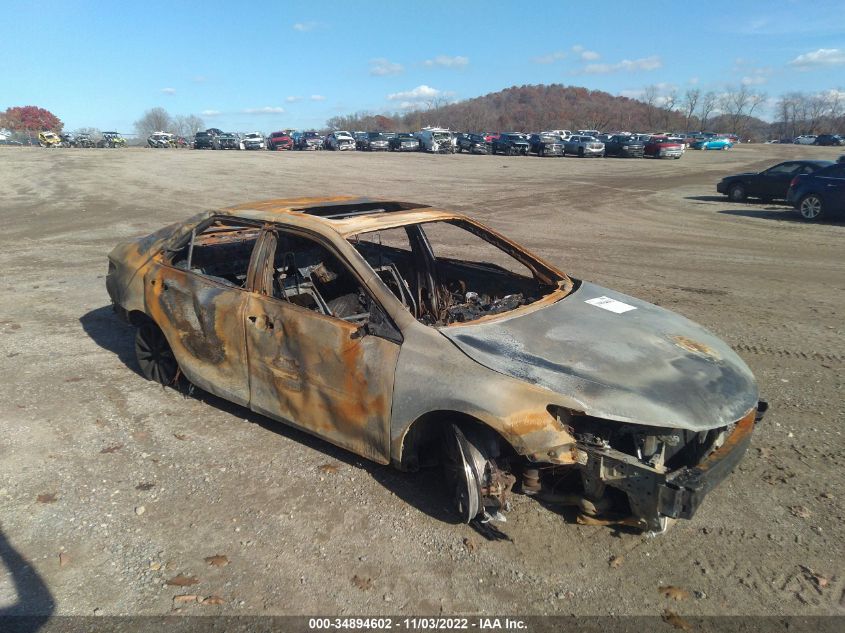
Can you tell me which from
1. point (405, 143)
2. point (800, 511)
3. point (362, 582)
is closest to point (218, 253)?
point (362, 582)

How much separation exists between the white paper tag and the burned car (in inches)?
0.7

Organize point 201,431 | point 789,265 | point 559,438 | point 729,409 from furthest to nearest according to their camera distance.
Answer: point 789,265
point 201,431
point 729,409
point 559,438

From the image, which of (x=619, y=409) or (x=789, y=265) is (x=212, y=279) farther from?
(x=789, y=265)

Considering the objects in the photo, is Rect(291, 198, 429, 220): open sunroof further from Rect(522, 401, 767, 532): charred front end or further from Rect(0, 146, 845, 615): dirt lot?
Rect(522, 401, 767, 532): charred front end

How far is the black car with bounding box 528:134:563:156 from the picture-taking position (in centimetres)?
4203

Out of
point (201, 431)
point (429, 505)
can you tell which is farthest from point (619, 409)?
point (201, 431)

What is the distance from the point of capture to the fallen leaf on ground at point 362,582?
284 cm

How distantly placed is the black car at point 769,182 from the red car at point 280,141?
4310 centimetres

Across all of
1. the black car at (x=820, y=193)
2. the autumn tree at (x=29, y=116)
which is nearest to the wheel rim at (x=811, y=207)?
the black car at (x=820, y=193)

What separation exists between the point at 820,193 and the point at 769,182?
3.32 meters

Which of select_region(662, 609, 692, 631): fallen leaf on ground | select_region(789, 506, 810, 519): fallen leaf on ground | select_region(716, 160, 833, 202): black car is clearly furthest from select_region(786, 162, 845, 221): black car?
select_region(662, 609, 692, 631): fallen leaf on ground

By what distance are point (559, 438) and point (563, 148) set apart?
4249cm

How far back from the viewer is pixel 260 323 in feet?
12.6

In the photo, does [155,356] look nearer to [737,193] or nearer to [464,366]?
[464,366]
